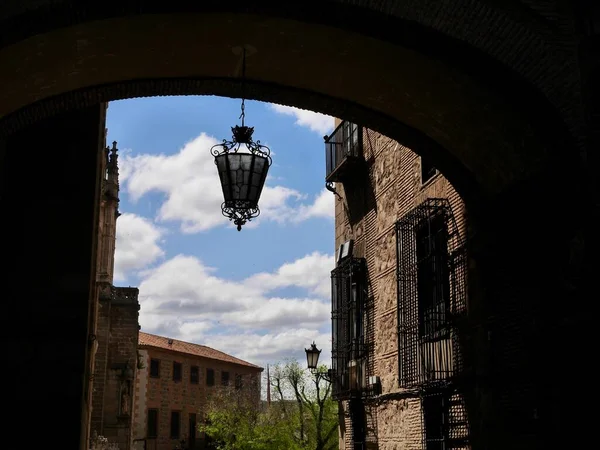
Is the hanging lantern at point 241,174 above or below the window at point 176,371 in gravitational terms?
below

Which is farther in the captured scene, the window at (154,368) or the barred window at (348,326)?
the window at (154,368)

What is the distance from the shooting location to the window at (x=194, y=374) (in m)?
55.3

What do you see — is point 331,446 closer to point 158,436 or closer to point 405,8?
point 158,436

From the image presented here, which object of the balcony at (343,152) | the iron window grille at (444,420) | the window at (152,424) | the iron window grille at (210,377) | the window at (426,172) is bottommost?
the iron window grille at (444,420)

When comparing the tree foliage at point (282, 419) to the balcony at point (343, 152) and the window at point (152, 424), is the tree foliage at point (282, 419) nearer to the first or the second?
the window at point (152, 424)

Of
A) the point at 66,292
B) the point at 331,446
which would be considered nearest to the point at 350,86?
the point at 66,292

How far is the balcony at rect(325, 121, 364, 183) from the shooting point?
48.3 ft

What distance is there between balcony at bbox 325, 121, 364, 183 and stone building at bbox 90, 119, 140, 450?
16.1 m

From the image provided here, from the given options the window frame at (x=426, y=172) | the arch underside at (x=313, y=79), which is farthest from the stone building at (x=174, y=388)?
the arch underside at (x=313, y=79)

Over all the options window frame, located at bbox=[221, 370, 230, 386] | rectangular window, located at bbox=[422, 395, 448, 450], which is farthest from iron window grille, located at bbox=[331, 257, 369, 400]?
window frame, located at bbox=[221, 370, 230, 386]

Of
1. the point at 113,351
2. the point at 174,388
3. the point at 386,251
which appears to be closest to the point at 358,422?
the point at 386,251

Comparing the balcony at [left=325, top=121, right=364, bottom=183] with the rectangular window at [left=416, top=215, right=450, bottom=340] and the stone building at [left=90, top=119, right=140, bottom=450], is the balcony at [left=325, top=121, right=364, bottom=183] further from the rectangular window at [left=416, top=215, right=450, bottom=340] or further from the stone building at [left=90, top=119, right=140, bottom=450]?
the stone building at [left=90, top=119, right=140, bottom=450]

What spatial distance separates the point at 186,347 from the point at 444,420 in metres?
48.0

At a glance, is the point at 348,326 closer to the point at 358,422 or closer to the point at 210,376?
the point at 358,422
